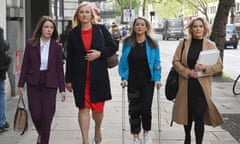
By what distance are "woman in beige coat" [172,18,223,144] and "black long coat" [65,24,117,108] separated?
0.96 m

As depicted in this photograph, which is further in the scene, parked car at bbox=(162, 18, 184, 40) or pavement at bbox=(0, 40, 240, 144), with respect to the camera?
parked car at bbox=(162, 18, 184, 40)

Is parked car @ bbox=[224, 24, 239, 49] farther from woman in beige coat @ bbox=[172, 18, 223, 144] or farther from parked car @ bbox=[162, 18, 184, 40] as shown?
woman in beige coat @ bbox=[172, 18, 223, 144]

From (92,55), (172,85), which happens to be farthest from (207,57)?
(92,55)

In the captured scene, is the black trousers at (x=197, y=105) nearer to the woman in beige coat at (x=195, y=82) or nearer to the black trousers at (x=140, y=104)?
the woman in beige coat at (x=195, y=82)

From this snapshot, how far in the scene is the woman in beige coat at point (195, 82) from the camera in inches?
251

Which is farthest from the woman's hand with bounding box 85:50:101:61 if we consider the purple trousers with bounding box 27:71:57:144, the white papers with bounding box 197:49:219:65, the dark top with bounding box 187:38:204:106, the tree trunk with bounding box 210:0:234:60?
the tree trunk with bounding box 210:0:234:60

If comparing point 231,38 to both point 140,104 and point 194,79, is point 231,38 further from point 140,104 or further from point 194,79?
point 194,79

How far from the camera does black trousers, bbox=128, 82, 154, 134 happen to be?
261 inches

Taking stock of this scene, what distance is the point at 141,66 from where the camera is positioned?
6562mm

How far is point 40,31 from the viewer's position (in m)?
6.30

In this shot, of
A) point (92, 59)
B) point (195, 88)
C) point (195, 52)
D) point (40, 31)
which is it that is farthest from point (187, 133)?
point (40, 31)

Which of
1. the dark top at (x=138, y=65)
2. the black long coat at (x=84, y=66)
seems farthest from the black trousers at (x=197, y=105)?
the black long coat at (x=84, y=66)

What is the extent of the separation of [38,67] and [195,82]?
2016 mm

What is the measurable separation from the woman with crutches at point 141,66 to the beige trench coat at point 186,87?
315 mm
